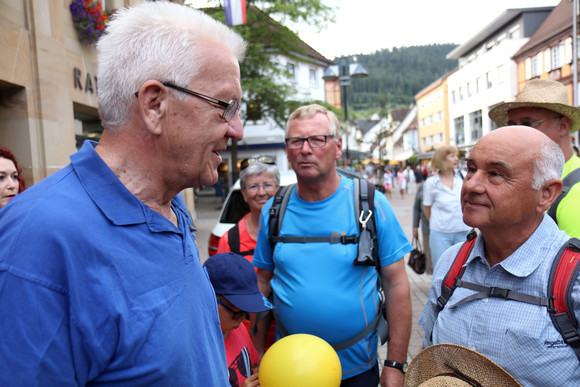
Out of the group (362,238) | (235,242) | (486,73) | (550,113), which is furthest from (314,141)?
(486,73)

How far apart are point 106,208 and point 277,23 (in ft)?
52.0

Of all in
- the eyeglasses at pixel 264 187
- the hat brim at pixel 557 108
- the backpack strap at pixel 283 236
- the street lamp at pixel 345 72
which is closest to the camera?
the backpack strap at pixel 283 236

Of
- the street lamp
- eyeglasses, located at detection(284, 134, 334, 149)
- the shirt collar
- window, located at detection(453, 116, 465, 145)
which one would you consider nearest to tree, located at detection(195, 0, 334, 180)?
the street lamp

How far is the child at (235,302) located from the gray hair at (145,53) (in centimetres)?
115

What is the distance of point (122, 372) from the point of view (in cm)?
98

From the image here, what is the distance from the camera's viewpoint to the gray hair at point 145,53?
3.67 feet

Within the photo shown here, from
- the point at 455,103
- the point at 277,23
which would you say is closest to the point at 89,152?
the point at 277,23

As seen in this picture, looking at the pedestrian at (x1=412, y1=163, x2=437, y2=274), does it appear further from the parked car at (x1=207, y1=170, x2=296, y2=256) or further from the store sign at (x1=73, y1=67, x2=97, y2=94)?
the store sign at (x1=73, y1=67, x2=97, y2=94)

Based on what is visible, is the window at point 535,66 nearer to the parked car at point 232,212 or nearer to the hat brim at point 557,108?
the parked car at point 232,212

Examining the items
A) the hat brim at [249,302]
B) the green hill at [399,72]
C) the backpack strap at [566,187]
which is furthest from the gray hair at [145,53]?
the green hill at [399,72]

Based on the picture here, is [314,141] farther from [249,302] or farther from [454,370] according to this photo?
[454,370]

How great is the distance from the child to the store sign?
6.07 m

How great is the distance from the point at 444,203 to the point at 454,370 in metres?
4.14

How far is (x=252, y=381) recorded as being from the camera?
2229 mm
